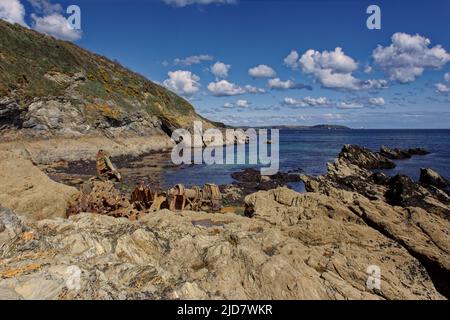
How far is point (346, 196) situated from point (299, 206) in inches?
136

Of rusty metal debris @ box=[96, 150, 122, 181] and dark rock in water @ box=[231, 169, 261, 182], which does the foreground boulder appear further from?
dark rock in water @ box=[231, 169, 261, 182]

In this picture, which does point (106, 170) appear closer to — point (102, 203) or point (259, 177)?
point (259, 177)

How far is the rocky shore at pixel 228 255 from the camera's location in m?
6.86

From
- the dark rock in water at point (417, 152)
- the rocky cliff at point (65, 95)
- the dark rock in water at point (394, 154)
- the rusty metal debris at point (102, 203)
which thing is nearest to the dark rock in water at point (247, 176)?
the rusty metal debris at point (102, 203)

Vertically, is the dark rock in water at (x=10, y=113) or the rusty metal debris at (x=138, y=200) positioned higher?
the dark rock in water at (x=10, y=113)

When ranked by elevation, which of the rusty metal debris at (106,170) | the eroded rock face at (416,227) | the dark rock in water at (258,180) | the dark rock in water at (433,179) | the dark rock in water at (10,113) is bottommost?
the dark rock in water at (258,180)

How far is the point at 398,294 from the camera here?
852cm

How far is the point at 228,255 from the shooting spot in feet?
30.5

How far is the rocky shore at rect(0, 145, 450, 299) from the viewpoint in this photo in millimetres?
6863

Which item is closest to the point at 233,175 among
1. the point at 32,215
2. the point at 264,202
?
the point at 264,202

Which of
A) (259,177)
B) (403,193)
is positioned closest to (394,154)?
(259,177)

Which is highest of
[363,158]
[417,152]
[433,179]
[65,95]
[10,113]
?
[65,95]

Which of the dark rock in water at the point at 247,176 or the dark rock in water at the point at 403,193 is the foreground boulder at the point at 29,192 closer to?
the dark rock in water at the point at 403,193

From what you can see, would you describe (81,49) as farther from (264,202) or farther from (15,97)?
(264,202)
